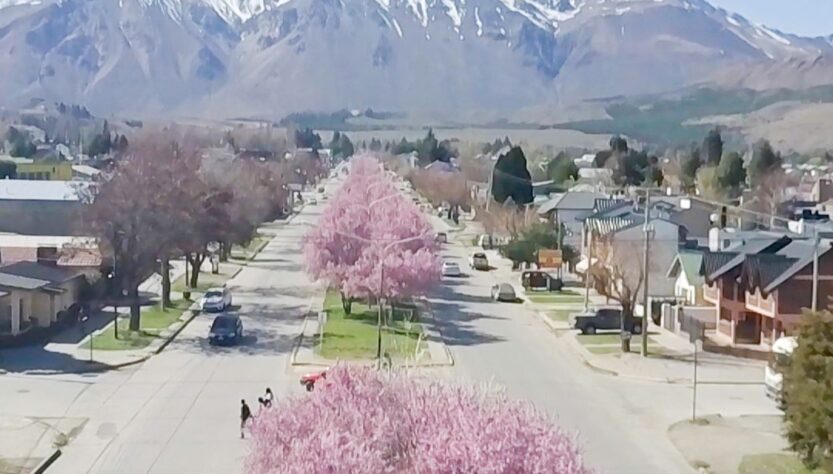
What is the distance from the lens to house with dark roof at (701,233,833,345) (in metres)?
28.9

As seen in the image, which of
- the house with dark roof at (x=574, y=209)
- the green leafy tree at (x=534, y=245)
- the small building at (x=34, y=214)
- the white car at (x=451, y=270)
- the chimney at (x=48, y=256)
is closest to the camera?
the chimney at (x=48, y=256)

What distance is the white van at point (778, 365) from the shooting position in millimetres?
18703

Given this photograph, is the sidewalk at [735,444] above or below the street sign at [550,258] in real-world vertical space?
below

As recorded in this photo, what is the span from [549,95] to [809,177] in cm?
8862

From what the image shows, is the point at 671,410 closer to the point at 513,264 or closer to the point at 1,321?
the point at 1,321

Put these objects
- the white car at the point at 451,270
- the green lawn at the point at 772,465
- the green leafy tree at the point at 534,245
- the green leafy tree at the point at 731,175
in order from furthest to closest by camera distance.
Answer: the green leafy tree at the point at 731,175, the green leafy tree at the point at 534,245, the white car at the point at 451,270, the green lawn at the point at 772,465

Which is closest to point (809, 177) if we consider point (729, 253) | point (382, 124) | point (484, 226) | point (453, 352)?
point (484, 226)

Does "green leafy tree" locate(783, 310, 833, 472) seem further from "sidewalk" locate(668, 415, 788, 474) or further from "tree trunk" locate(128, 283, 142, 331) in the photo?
"tree trunk" locate(128, 283, 142, 331)

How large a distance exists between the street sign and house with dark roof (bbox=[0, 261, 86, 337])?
17977 mm

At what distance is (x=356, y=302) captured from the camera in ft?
119

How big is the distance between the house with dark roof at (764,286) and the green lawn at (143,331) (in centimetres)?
1296

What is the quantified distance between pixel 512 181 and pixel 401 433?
61316 mm

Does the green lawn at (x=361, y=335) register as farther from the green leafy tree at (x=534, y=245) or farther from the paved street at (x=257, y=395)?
the green leafy tree at (x=534, y=245)

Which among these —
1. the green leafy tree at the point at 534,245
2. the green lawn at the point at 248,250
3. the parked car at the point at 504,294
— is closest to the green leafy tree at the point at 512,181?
the green lawn at the point at 248,250
